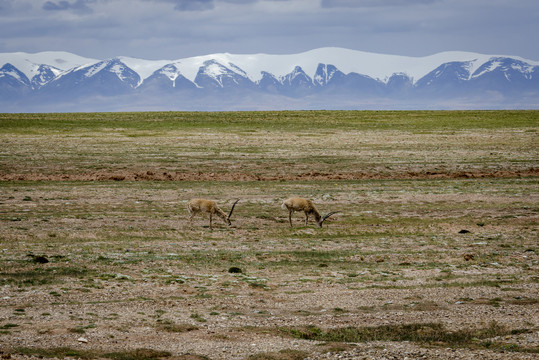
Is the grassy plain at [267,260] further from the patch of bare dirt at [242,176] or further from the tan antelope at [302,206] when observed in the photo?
the tan antelope at [302,206]

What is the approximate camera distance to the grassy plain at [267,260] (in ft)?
48.4

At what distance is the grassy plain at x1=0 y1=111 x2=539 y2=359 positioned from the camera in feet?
48.4

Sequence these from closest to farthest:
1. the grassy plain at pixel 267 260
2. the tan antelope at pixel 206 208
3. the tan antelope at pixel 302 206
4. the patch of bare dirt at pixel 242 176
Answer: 1. the grassy plain at pixel 267 260
2. the tan antelope at pixel 206 208
3. the tan antelope at pixel 302 206
4. the patch of bare dirt at pixel 242 176

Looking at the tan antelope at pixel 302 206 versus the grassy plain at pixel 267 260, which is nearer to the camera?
the grassy plain at pixel 267 260

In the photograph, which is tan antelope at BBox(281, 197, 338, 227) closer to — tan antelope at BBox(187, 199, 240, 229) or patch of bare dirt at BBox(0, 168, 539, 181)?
tan antelope at BBox(187, 199, 240, 229)

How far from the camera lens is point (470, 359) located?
13.0m

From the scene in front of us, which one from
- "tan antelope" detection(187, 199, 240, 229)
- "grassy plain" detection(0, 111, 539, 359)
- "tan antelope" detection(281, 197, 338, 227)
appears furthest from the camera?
"tan antelope" detection(281, 197, 338, 227)

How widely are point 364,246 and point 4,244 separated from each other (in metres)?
12.9

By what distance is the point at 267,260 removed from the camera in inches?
901

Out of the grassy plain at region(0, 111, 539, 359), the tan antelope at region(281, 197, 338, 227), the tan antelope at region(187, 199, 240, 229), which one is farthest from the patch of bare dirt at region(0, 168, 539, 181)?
the tan antelope at region(187, 199, 240, 229)

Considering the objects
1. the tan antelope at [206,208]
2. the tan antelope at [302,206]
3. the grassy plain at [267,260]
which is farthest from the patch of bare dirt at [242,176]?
the tan antelope at [206,208]

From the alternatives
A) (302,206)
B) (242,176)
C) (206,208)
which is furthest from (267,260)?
(242,176)

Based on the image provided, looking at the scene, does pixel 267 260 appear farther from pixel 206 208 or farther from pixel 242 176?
pixel 242 176

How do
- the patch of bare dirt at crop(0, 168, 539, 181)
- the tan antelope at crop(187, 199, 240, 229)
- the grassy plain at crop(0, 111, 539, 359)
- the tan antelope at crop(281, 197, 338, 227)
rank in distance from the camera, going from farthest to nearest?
the patch of bare dirt at crop(0, 168, 539, 181) → the tan antelope at crop(281, 197, 338, 227) → the tan antelope at crop(187, 199, 240, 229) → the grassy plain at crop(0, 111, 539, 359)
